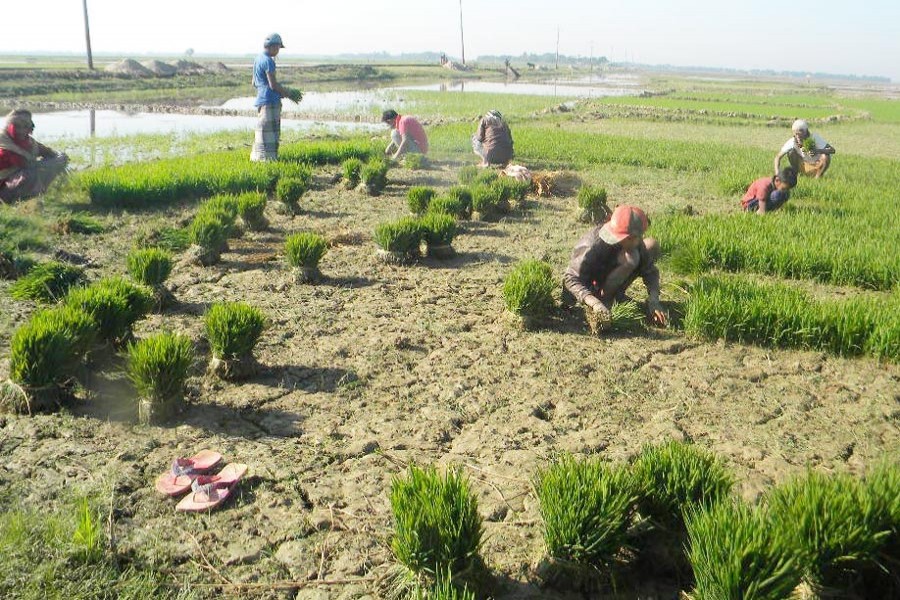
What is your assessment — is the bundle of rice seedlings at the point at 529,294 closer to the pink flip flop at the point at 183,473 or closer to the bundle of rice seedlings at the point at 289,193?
the pink flip flop at the point at 183,473

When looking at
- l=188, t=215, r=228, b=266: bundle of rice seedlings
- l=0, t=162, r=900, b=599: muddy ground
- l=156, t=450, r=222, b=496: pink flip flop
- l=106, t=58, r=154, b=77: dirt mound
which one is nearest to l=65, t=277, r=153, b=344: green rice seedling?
l=0, t=162, r=900, b=599: muddy ground

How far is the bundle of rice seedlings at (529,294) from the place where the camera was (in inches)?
199

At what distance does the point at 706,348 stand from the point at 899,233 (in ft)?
13.4

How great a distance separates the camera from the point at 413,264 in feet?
22.4

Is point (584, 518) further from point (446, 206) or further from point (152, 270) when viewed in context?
point (446, 206)

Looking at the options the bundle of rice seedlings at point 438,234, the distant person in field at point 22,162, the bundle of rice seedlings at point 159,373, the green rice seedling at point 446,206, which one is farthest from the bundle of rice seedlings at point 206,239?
Answer: the bundle of rice seedlings at point 159,373

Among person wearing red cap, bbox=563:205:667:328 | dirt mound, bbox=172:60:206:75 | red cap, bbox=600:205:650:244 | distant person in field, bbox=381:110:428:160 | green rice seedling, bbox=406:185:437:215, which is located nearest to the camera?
red cap, bbox=600:205:650:244

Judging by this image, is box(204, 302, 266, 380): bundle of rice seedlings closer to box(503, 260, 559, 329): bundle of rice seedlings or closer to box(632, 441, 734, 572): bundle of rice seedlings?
box(503, 260, 559, 329): bundle of rice seedlings

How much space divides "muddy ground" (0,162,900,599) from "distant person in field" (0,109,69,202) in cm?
340

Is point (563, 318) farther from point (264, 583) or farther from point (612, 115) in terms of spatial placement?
point (612, 115)

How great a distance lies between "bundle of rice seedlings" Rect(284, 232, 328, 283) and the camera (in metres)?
6.02

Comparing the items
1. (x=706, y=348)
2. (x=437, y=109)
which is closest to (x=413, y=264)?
(x=706, y=348)

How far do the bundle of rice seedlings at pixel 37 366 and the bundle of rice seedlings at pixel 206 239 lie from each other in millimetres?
2785

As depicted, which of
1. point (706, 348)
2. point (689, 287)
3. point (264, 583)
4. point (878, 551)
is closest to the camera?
point (878, 551)
